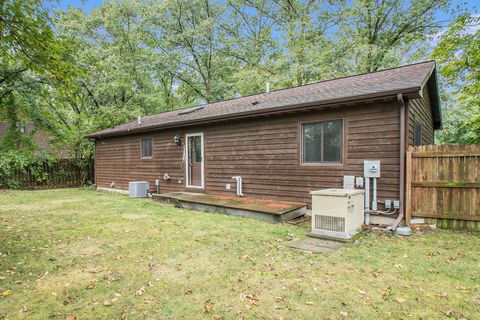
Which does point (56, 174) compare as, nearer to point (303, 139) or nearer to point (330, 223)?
point (303, 139)

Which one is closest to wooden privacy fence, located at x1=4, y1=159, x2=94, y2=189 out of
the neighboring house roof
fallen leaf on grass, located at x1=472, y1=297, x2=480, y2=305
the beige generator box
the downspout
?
the neighboring house roof

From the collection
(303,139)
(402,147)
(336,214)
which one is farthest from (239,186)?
(402,147)

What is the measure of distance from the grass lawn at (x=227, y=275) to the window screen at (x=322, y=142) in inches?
75.3

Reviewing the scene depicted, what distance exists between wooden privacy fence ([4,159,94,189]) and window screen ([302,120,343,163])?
1317 centimetres

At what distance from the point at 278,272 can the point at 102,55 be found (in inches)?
731

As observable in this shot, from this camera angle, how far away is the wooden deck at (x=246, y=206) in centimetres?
600

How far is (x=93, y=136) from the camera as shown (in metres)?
13.5

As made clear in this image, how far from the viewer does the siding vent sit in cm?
461

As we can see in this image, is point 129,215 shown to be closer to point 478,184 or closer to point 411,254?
point 411,254

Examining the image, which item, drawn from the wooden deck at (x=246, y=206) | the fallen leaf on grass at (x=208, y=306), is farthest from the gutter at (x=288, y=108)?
the fallen leaf on grass at (x=208, y=306)

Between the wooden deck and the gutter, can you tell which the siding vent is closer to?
the wooden deck

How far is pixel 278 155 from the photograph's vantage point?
7047 mm

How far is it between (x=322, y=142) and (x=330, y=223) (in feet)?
7.25

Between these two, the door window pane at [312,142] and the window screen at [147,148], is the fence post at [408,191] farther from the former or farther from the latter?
the window screen at [147,148]
